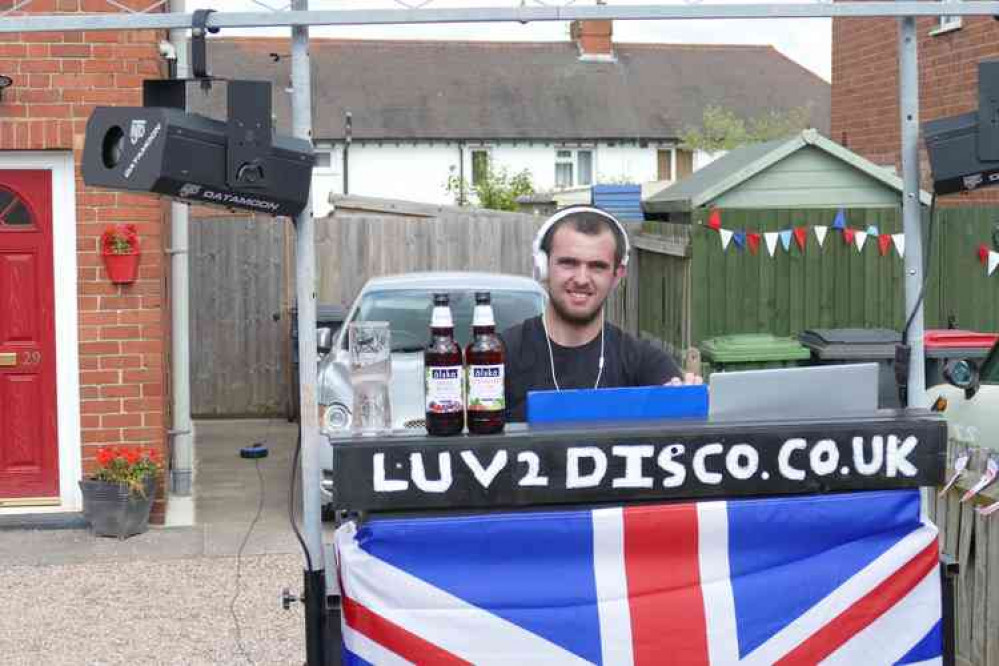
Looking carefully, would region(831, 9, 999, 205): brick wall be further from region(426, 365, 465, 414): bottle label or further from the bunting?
region(426, 365, 465, 414): bottle label

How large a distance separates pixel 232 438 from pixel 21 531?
14.0 feet

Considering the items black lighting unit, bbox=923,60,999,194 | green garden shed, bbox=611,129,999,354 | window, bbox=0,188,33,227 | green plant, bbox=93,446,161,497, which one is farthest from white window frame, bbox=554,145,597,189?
black lighting unit, bbox=923,60,999,194

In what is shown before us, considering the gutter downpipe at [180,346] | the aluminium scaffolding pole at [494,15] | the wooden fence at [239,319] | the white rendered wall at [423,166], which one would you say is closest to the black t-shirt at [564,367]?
the aluminium scaffolding pole at [494,15]

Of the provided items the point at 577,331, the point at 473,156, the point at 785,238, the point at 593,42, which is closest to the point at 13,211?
the point at 577,331

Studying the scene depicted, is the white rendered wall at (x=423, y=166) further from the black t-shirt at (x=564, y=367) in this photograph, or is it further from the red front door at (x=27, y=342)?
the black t-shirt at (x=564, y=367)

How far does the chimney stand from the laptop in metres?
37.2

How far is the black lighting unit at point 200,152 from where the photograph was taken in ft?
12.6

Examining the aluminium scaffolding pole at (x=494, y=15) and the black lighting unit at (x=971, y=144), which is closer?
the aluminium scaffolding pole at (x=494, y=15)

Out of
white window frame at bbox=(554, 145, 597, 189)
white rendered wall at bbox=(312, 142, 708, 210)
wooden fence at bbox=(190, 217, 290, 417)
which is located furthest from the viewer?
white window frame at bbox=(554, 145, 597, 189)

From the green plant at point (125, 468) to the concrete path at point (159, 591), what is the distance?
0.36m

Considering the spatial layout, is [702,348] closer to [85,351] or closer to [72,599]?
[85,351]

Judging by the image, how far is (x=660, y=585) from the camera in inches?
146

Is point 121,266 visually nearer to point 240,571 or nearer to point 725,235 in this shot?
point 240,571

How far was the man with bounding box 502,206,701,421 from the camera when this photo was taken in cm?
424
